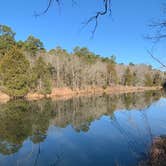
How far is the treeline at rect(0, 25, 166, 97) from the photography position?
4172cm

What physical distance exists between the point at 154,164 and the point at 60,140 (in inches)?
268

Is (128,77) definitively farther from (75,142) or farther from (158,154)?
(158,154)

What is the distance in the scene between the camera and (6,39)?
54.7m

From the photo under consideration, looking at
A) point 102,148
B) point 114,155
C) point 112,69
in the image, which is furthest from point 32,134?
point 112,69

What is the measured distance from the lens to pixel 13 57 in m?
42.2

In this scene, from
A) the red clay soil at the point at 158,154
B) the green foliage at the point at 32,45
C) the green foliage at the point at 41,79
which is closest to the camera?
the red clay soil at the point at 158,154

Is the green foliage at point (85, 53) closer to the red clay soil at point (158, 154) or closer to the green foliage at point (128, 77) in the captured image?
the green foliage at point (128, 77)

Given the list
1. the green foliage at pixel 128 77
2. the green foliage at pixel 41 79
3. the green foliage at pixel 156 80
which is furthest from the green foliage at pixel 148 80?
the green foliage at pixel 41 79

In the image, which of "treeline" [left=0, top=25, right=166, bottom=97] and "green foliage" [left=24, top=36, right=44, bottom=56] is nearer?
"treeline" [left=0, top=25, right=166, bottom=97]

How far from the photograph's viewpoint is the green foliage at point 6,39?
2122 inches

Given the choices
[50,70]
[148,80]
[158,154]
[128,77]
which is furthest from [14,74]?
[148,80]

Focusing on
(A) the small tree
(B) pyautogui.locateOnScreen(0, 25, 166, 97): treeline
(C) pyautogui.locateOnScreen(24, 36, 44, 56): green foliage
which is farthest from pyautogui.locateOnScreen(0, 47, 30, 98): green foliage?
(A) the small tree

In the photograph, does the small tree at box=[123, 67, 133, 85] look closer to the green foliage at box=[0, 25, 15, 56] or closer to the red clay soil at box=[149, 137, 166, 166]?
the green foliage at box=[0, 25, 15, 56]

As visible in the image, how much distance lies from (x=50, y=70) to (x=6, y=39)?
12018 millimetres
